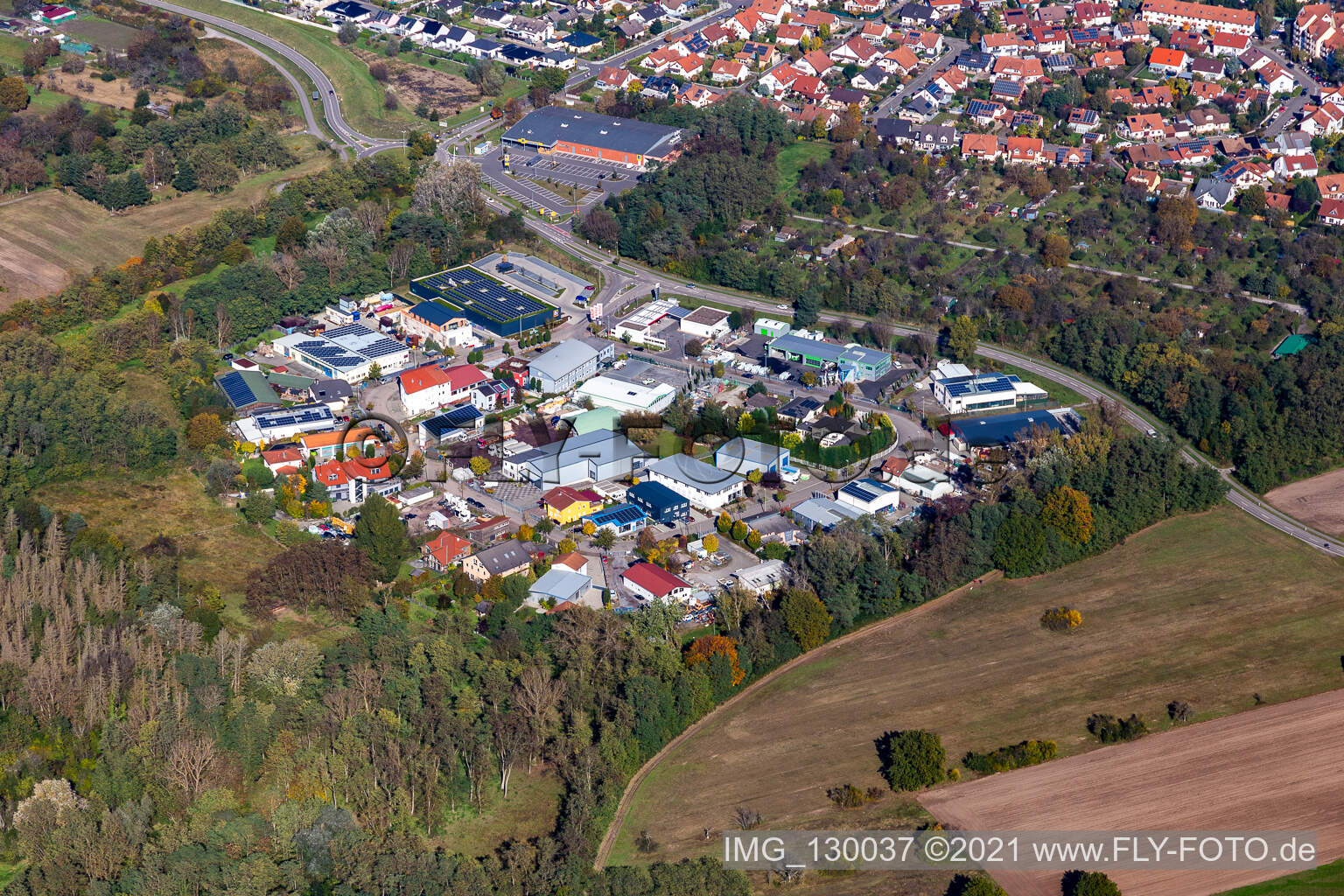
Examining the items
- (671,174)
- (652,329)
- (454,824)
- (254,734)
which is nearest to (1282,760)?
(454,824)

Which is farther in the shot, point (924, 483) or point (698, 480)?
point (924, 483)

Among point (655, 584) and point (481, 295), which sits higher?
point (481, 295)

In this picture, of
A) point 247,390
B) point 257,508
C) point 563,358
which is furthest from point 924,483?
point 247,390

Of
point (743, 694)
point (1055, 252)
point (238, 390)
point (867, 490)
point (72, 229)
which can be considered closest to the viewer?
point (743, 694)

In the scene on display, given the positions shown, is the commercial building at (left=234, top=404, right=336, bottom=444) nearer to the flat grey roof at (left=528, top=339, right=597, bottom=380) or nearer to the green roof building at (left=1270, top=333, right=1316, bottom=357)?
the flat grey roof at (left=528, top=339, right=597, bottom=380)


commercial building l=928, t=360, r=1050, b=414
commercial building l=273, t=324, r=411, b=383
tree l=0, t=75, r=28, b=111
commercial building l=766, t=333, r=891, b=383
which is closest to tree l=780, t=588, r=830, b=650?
commercial building l=928, t=360, r=1050, b=414

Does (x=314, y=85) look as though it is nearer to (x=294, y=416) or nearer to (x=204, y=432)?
(x=294, y=416)
